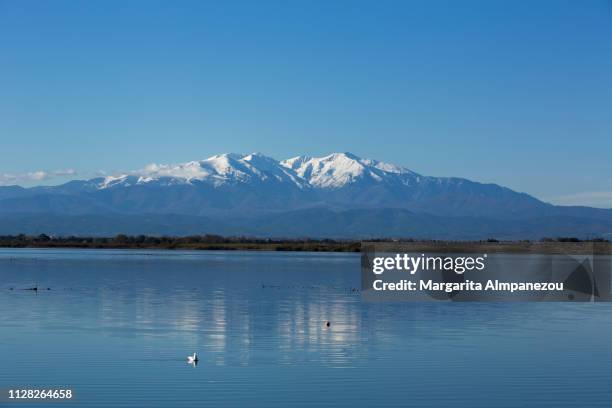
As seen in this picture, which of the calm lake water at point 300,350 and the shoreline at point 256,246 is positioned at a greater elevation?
the shoreline at point 256,246

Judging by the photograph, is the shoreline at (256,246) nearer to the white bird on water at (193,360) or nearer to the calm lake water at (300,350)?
the calm lake water at (300,350)

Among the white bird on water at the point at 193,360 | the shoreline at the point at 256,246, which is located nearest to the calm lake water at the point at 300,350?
the white bird on water at the point at 193,360

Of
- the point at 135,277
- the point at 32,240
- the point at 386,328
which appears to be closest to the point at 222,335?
the point at 386,328

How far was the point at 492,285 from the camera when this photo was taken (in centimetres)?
6619

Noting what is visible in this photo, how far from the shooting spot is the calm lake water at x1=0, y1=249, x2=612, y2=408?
22578 mm

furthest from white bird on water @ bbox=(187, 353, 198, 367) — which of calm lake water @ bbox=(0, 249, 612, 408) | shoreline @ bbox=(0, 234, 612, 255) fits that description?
shoreline @ bbox=(0, 234, 612, 255)

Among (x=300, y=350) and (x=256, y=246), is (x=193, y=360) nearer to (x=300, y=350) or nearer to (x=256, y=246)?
(x=300, y=350)

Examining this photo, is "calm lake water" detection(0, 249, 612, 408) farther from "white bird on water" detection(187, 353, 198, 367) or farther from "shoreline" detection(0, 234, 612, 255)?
"shoreline" detection(0, 234, 612, 255)

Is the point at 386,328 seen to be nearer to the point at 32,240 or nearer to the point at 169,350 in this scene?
the point at 169,350

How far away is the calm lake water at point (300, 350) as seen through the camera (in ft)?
74.1

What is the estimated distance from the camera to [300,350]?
28.7 meters

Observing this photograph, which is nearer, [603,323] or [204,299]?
[603,323]

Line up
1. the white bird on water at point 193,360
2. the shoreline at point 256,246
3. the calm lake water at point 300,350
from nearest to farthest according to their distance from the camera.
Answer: the calm lake water at point 300,350, the white bird on water at point 193,360, the shoreline at point 256,246

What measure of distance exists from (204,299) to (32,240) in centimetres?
14280
